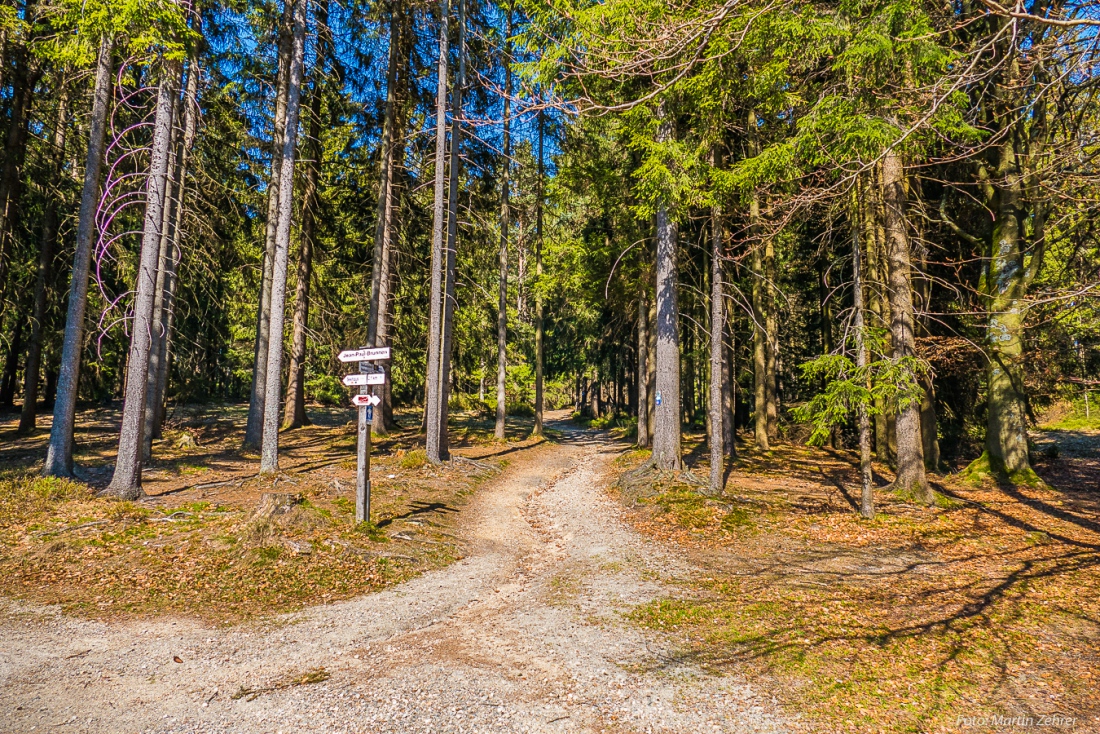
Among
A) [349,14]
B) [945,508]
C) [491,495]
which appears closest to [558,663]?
[491,495]

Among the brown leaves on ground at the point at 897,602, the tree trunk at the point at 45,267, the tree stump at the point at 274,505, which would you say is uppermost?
the tree trunk at the point at 45,267

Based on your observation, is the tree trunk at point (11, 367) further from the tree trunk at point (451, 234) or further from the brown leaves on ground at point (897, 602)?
the brown leaves on ground at point (897, 602)

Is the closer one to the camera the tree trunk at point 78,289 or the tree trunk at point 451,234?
the tree trunk at point 78,289

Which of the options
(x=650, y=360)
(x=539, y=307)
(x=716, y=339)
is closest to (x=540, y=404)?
(x=539, y=307)

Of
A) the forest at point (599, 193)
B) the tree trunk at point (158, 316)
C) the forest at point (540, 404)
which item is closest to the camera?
the forest at point (540, 404)

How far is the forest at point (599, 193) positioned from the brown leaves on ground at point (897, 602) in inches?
52.1

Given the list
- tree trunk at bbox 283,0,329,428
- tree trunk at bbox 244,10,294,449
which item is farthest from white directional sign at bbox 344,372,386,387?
tree trunk at bbox 283,0,329,428

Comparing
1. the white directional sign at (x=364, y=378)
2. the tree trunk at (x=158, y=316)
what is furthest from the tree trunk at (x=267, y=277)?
the white directional sign at (x=364, y=378)

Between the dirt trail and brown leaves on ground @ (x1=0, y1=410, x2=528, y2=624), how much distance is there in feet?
A: 1.91

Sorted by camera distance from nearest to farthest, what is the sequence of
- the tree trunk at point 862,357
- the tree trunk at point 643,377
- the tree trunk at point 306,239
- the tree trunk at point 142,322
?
1. the tree trunk at point 862,357
2. the tree trunk at point 142,322
3. the tree trunk at point 306,239
4. the tree trunk at point 643,377

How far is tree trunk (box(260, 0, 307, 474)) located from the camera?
10.7 metres

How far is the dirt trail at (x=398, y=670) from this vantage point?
389 centimetres

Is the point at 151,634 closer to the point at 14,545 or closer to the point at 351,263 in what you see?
the point at 14,545

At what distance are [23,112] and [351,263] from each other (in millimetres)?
9637
